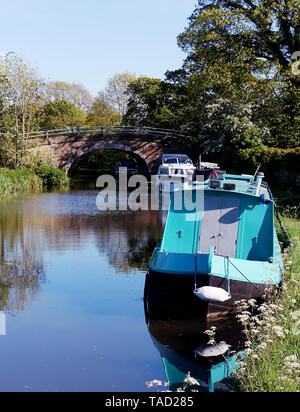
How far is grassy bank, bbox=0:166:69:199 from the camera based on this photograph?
30.0 metres

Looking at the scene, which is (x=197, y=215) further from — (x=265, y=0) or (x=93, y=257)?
(x=265, y=0)

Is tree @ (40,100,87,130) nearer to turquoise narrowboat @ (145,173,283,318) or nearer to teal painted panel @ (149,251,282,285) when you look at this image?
turquoise narrowboat @ (145,173,283,318)

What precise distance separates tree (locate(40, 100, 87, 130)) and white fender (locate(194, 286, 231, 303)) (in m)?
52.3

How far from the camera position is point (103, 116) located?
201 ft

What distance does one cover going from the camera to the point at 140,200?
28812 mm

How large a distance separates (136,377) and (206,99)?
30589 mm

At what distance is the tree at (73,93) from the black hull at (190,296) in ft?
219

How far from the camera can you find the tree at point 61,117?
59.8 metres

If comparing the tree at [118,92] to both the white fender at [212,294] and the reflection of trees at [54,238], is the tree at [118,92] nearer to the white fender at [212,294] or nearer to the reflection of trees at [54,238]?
the reflection of trees at [54,238]

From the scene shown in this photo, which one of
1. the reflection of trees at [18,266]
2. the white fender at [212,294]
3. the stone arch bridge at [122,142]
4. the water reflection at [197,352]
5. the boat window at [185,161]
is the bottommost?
the water reflection at [197,352]

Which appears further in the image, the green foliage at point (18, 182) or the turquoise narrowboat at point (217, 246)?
the green foliage at point (18, 182)

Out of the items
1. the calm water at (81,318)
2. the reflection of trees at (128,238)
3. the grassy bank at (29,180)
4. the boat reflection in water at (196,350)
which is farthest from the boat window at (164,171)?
the boat reflection in water at (196,350)

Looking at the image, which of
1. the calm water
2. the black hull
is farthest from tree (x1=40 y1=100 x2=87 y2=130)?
the black hull
